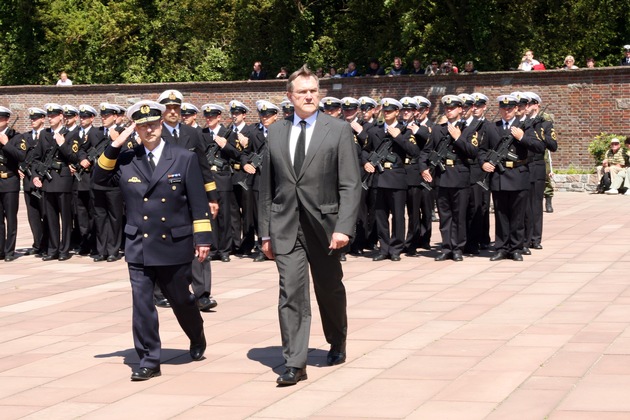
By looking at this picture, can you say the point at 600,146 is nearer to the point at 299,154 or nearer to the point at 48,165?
the point at 48,165

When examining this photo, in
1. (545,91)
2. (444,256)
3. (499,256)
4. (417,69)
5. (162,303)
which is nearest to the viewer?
(162,303)

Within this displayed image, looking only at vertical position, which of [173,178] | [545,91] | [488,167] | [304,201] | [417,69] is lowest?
[488,167]

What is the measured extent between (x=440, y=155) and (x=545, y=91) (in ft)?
44.9

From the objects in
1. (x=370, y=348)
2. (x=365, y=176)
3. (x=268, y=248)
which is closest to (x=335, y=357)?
(x=370, y=348)

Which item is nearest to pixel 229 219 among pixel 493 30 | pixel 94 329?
pixel 94 329

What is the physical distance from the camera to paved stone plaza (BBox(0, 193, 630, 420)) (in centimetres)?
788

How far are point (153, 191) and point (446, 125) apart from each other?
8.13 metres

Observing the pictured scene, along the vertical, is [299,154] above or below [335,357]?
above

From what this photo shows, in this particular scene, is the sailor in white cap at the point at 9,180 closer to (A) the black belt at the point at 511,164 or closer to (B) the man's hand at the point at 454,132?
(B) the man's hand at the point at 454,132

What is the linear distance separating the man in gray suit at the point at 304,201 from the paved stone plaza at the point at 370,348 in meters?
0.61

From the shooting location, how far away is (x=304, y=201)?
8.70 meters

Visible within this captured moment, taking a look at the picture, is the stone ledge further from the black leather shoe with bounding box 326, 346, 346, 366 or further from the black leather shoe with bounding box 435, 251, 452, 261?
the black leather shoe with bounding box 326, 346, 346, 366

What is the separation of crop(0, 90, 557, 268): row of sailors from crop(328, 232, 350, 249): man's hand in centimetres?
653

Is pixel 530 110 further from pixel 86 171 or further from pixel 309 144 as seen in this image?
pixel 309 144
